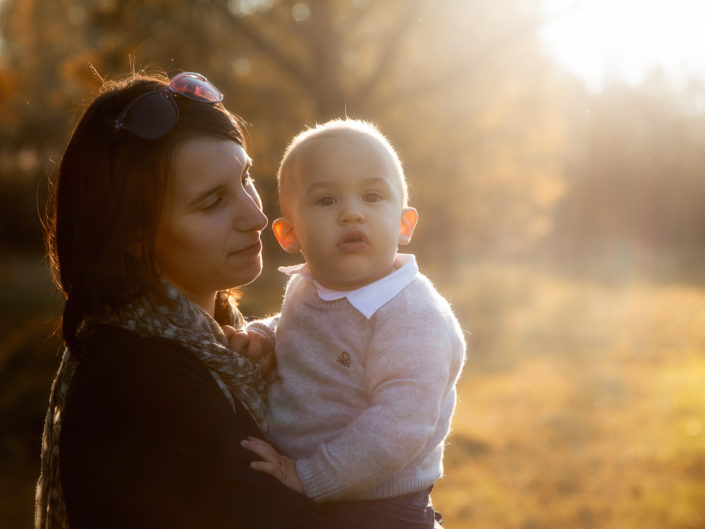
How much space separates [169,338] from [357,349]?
535 millimetres

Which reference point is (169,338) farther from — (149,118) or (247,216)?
(149,118)

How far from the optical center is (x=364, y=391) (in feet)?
6.68

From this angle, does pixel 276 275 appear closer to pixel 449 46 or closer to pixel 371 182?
pixel 449 46

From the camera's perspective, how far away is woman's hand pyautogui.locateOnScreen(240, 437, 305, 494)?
171 cm

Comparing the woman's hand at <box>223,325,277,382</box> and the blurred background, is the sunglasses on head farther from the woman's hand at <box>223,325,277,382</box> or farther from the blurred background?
the blurred background

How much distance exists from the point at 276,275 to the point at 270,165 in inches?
158

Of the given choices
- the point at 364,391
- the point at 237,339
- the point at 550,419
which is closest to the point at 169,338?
the point at 237,339

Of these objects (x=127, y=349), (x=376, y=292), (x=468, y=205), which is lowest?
(x=127, y=349)

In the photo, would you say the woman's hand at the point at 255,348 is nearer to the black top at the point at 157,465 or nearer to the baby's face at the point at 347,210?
the baby's face at the point at 347,210

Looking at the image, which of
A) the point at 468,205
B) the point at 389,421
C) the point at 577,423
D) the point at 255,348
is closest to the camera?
the point at 389,421

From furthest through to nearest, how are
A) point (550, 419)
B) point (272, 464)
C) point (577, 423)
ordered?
point (550, 419) → point (577, 423) → point (272, 464)

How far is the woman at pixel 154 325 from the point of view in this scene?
1.62 m

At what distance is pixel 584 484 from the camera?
6.94m

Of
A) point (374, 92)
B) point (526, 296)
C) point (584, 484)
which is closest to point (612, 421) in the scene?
point (584, 484)
